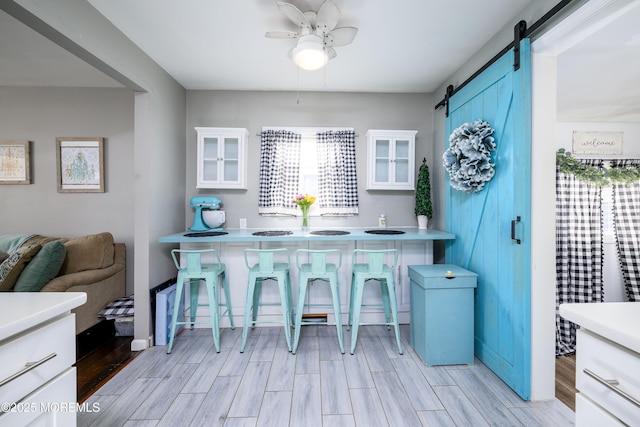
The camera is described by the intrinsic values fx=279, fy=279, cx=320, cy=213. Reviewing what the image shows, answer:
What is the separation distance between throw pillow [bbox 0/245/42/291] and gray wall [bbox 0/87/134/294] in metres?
0.89

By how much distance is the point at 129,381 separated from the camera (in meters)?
2.10

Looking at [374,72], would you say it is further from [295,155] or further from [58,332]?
[58,332]

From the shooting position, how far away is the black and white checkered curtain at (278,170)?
10.7 ft

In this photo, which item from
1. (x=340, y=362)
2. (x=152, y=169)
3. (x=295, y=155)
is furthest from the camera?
(x=295, y=155)

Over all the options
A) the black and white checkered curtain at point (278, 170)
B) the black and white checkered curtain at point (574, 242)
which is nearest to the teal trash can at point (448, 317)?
the black and white checkered curtain at point (574, 242)

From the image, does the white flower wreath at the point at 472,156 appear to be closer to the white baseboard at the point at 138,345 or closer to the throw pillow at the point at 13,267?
the white baseboard at the point at 138,345

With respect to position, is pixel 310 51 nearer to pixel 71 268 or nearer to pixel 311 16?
pixel 311 16

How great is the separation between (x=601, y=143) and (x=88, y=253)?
619 cm

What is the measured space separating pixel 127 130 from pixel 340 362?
3524mm

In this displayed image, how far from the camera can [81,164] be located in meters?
3.36

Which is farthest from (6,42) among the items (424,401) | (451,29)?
(424,401)

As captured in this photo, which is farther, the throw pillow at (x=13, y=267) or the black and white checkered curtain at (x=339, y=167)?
the black and white checkered curtain at (x=339, y=167)

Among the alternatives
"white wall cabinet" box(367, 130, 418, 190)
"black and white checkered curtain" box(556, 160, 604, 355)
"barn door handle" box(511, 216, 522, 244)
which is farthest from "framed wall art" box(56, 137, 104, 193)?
"black and white checkered curtain" box(556, 160, 604, 355)

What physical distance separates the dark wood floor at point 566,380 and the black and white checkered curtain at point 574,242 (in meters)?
0.20
